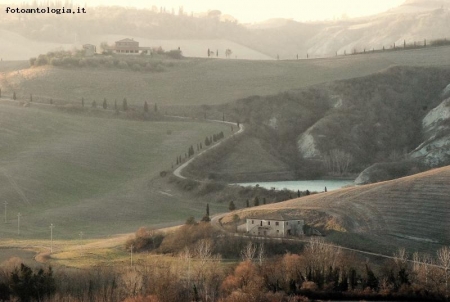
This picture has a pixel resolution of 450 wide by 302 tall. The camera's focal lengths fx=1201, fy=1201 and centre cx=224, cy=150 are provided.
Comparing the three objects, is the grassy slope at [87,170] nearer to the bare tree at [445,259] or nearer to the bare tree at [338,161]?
the bare tree at [338,161]

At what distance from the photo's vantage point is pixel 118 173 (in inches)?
4658

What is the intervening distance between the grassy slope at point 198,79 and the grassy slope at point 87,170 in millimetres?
13200

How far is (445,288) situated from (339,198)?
21254 mm

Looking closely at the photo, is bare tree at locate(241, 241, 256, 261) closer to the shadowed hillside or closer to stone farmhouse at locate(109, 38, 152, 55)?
the shadowed hillside

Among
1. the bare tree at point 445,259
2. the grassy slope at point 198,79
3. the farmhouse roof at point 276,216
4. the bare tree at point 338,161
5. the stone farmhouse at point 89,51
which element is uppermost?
the stone farmhouse at point 89,51

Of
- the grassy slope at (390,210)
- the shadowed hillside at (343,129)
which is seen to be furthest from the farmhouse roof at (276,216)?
the shadowed hillside at (343,129)

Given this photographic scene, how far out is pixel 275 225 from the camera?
253 ft

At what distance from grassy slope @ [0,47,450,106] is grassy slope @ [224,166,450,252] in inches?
2601

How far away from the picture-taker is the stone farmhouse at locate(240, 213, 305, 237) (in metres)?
76.4

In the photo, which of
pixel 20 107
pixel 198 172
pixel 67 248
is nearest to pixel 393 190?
pixel 67 248

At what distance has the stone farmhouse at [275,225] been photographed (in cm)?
7644

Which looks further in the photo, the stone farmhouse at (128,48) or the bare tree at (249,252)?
the stone farmhouse at (128,48)

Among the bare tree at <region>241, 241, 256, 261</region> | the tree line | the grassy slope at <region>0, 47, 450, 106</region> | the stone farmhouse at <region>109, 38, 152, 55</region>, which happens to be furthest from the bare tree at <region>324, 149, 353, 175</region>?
the tree line

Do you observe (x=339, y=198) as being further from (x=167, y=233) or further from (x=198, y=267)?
(x=198, y=267)
